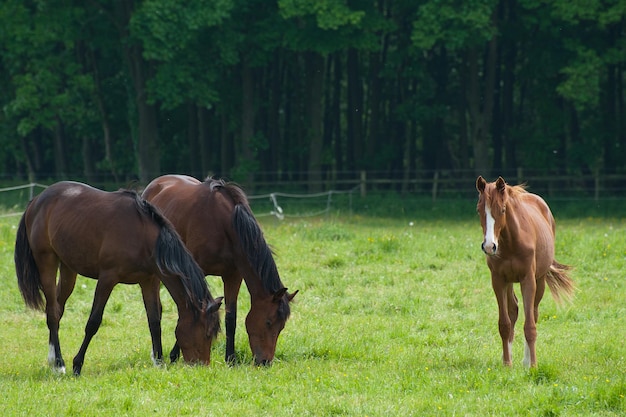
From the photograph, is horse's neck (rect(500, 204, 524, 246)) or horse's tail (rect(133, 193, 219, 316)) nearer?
horse's tail (rect(133, 193, 219, 316))

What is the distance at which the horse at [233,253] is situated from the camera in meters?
9.30

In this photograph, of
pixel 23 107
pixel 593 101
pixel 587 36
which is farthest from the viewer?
pixel 23 107

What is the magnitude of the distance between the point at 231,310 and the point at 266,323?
68 cm

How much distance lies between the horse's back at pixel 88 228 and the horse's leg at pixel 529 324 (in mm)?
3608

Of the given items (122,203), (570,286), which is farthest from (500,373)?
(122,203)

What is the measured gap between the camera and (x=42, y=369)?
927cm

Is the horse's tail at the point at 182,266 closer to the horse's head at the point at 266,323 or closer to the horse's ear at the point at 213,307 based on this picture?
the horse's ear at the point at 213,307

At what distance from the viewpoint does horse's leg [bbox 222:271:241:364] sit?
969 cm

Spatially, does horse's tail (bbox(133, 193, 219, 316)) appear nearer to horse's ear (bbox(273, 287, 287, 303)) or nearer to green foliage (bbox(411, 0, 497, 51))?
horse's ear (bbox(273, 287, 287, 303))

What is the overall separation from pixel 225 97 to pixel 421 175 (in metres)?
8.44

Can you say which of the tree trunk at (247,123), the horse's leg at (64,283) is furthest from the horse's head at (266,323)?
the tree trunk at (247,123)

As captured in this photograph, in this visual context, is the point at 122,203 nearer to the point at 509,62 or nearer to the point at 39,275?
the point at 39,275

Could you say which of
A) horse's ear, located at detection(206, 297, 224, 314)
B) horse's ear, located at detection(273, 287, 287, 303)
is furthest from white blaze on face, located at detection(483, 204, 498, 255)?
horse's ear, located at detection(206, 297, 224, 314)

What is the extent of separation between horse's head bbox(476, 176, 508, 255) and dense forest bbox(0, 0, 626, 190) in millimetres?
20661
